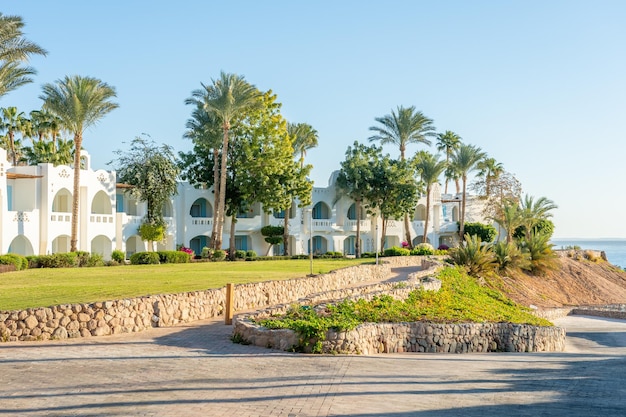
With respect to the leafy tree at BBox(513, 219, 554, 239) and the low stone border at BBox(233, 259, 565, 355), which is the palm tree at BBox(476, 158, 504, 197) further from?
the low stone border at BBox(233, 259, 565, 355)

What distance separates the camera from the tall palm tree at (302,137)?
60.5 metres

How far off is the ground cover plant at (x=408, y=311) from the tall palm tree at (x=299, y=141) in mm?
23732

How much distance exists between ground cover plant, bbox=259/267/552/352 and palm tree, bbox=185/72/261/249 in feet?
65.6

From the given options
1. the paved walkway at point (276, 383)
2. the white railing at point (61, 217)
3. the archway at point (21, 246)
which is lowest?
the paved walkway at point (276, 383)

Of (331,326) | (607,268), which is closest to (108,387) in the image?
(331,326)

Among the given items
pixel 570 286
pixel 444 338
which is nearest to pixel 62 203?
pixel 570 286

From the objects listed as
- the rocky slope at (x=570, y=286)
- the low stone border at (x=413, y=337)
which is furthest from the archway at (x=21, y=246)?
the rocky slope at (x=570, y=286)

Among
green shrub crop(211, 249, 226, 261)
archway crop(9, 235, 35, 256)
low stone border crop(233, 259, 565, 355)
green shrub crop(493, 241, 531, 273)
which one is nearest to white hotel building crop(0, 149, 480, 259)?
archway crop(9, 235, 35, 256)

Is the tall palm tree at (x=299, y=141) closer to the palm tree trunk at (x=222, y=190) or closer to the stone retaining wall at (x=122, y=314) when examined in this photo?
the palm tree trunk at (x=222, y=190)

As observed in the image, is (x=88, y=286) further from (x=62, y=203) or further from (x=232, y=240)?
(x=232, y=240)

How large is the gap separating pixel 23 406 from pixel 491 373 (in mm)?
7306

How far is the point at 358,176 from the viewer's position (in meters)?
60.0

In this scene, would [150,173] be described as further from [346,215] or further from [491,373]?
[491,373]

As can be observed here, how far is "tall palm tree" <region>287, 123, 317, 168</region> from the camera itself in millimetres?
60500
